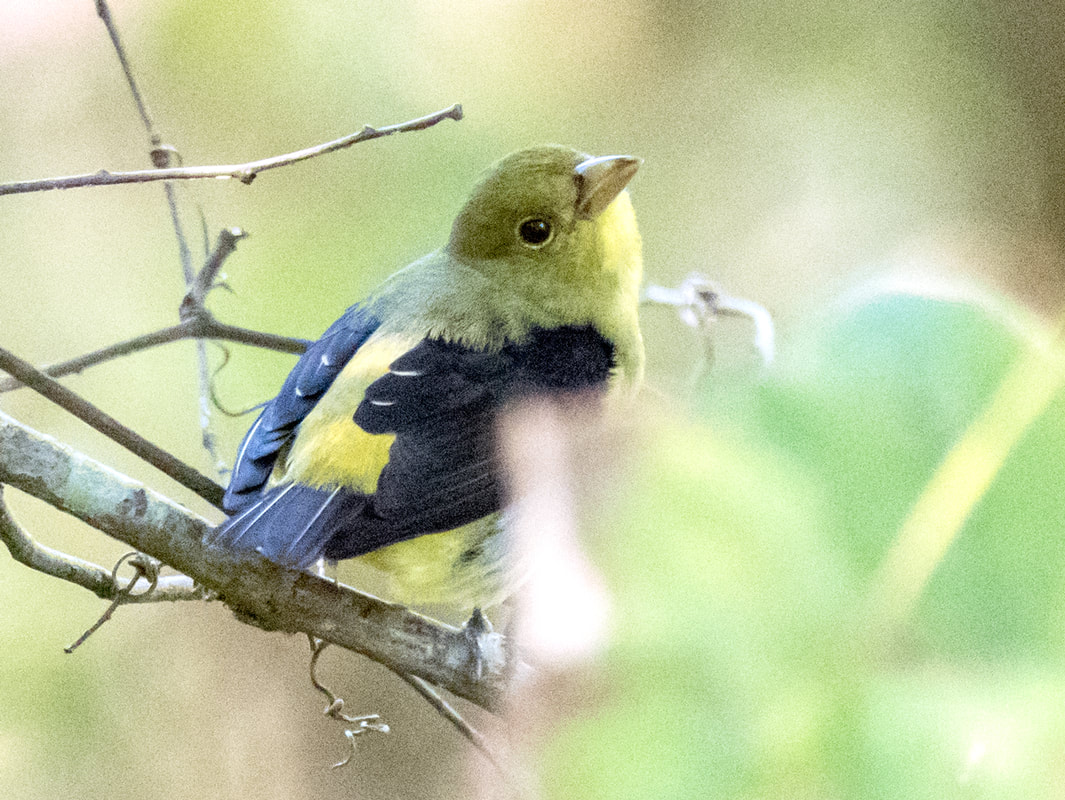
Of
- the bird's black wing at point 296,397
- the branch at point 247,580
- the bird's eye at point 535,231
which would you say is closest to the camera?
the branch at point 247,580

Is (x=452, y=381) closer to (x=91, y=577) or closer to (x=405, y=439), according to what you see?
(x=405, y=439)

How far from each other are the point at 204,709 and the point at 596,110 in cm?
50

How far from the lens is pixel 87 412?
0.59 meters

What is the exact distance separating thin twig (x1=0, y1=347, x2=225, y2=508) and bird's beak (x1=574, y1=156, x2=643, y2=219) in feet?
1.08

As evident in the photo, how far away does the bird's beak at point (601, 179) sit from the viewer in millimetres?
696

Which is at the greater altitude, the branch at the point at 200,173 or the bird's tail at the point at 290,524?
the branch at the point at 200,173

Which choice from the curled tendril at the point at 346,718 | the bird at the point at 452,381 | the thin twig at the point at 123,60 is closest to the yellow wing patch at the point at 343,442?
the bird at the point at 452,381

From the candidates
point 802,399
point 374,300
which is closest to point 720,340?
point 802,399

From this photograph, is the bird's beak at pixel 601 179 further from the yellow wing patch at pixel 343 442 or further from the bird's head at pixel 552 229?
the yellow wing patch at pixel 343 442

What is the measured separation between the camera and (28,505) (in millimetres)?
617

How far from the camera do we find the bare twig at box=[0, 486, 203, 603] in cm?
59

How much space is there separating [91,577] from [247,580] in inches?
4.0

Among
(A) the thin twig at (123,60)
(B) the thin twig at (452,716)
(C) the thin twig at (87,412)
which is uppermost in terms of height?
(A) the thin twig at (123,60)

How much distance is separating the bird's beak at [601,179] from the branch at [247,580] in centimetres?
31
